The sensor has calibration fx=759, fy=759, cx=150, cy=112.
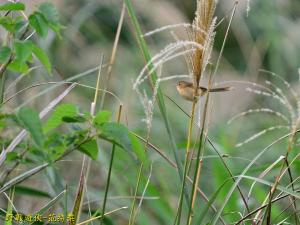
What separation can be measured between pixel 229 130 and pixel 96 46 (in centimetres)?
93

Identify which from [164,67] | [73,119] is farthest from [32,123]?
[164,67]

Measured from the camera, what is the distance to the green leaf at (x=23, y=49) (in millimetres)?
1198

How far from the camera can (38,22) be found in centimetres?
125

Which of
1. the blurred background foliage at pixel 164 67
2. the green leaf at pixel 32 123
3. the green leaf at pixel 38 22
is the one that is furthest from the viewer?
the blurred background foliage at pixel 164 67

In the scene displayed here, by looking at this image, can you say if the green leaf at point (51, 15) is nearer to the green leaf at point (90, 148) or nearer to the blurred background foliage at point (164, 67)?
the green leaf at point (90, 148)

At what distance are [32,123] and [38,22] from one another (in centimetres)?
19

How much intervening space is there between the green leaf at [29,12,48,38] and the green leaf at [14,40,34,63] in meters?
0.04

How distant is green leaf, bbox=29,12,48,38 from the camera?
125 cm

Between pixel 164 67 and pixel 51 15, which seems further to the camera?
pixel 164 67

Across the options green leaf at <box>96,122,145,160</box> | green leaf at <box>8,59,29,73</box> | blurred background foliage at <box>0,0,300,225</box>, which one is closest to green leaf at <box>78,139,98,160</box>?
green leaf at <box>96,122,145,160</box>

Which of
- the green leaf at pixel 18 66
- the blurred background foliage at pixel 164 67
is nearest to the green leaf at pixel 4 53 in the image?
the green leaf at pixel 18 66

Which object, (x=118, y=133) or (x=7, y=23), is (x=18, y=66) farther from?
(x=118, y=133)

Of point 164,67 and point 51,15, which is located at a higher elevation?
point 51,15

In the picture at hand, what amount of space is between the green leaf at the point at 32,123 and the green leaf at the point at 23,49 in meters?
0.08
